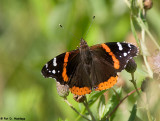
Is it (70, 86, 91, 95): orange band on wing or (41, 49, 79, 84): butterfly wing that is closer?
(70, 86, 91, 95): orange band on wing

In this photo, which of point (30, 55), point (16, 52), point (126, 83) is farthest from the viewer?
point (16, 52)

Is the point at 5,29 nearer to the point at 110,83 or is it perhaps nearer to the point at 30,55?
the point at 30,55

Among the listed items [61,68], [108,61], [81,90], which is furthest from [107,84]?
[61,68]

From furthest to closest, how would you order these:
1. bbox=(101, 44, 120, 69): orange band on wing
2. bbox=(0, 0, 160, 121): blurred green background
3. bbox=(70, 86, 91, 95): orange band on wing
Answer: bbox=(0, 0, 160, 121): blurred green background → bbox=(101, 44, 120, 69): orange band on wing → bbox=(70, 86, 91, 95): orange band on wing

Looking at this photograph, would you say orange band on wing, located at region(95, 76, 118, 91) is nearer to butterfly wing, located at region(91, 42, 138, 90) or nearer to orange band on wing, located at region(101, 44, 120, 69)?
butterfly wing, located at region(91, 42, 138, 90)

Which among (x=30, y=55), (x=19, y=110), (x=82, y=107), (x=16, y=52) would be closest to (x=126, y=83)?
(x=82, y=107)

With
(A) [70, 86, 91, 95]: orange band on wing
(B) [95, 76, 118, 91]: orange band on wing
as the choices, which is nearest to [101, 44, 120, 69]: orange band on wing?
(B) [95, 76, 118, 91]: orange band on wing

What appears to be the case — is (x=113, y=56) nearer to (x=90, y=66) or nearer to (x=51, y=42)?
(x=90, y=66)
